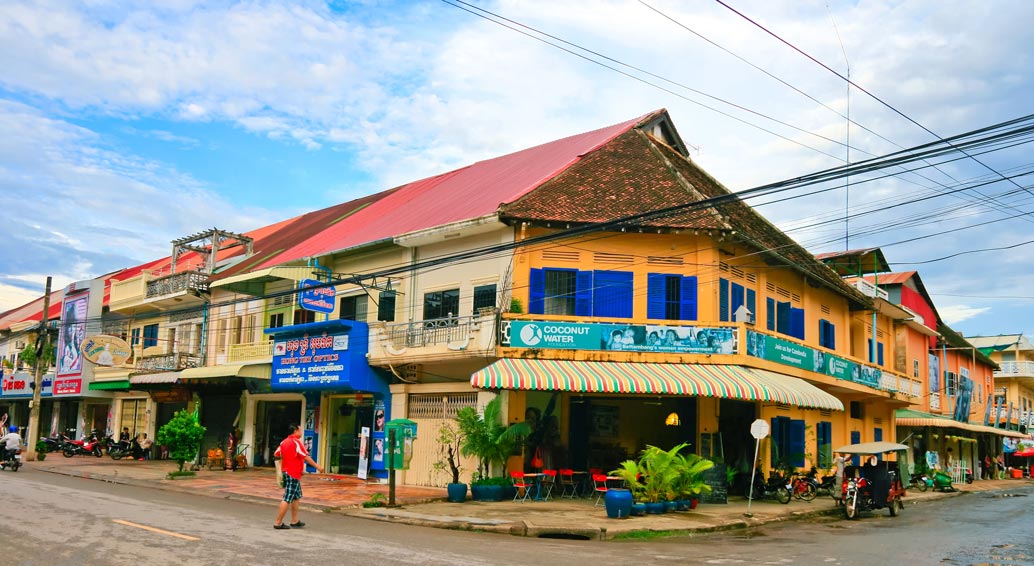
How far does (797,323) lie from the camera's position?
26.3m

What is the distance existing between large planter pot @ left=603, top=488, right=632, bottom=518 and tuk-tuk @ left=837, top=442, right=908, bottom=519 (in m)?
6.28

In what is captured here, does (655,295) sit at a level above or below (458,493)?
above

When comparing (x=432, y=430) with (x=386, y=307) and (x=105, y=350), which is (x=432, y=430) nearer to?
(x=386, y=307)

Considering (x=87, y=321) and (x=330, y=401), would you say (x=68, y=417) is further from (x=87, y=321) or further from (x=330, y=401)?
(x=330, y=401)

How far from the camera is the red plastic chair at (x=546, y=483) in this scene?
20.5 m

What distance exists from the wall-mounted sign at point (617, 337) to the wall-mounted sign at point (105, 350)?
17.7 meters

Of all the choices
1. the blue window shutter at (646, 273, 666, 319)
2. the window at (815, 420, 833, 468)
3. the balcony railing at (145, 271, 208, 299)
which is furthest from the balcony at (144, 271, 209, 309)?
the window at (815, 420, 833, 468)

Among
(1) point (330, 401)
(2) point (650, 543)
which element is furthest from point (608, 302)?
(1) point (330, 401)

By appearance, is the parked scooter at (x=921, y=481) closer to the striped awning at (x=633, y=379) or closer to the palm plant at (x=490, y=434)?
the striped awning at (x=633, y=379)

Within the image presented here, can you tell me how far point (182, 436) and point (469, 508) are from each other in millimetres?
10792

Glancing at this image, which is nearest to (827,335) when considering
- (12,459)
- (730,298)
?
(730,298)

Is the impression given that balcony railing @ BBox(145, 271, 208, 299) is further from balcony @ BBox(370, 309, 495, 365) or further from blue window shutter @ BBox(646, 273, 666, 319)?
Result: blue window shutter @ BBox(646, 273, 666, 319)

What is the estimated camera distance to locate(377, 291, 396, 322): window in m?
24.8

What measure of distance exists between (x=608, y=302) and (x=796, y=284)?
8272mm
